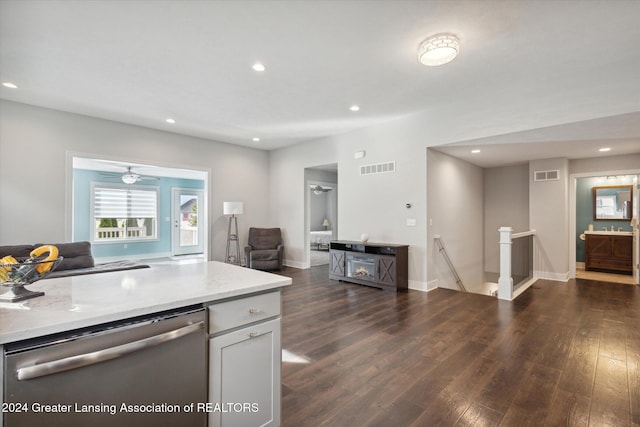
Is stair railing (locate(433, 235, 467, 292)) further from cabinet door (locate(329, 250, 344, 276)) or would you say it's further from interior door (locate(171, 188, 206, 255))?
interior door (locate(171, 188, 206, 255))

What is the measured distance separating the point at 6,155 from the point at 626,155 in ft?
34.5

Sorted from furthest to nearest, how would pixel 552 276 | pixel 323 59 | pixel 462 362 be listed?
pixel 552 276 → pixel 323 59 → pixel 462 362

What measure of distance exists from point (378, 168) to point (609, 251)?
5389 mm

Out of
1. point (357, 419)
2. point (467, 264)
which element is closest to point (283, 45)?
point (357, 419)

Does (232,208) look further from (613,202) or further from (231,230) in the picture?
(613,202)

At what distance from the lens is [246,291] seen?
5.08 ft

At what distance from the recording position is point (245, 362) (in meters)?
1.55

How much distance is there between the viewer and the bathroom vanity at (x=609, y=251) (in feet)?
20.5

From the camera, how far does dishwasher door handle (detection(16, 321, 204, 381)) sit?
1.00 meters

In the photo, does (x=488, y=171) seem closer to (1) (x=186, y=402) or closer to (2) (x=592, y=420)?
(2) (x=592, y=420)

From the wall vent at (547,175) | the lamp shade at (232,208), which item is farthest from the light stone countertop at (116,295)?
the wall vent at (547,175)

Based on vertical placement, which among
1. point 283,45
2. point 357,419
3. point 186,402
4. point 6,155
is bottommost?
point 357,419

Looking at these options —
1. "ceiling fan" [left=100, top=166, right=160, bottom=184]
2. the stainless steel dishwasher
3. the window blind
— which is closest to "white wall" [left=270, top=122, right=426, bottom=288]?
"ceiling fan" [left=100, top=166, right=160, bottom=184]

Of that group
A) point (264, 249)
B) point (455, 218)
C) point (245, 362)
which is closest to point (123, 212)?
point (264, 249)
